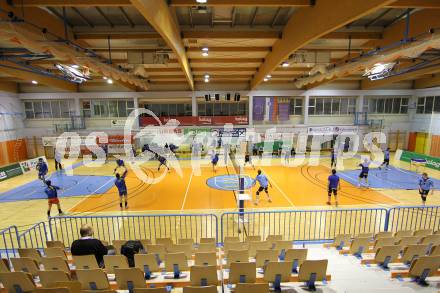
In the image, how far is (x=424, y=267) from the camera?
4.48 m

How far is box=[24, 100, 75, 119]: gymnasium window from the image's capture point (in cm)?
2455

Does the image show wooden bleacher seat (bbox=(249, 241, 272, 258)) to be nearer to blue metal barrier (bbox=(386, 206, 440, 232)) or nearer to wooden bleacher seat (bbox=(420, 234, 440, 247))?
wooden bleacher seat (bbox=(420, 234, 440, 247))

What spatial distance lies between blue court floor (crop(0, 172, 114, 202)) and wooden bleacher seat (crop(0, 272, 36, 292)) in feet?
33.4

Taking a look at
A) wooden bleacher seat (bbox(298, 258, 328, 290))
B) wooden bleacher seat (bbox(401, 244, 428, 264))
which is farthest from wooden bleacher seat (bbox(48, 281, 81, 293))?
wooden bleacher seat (bbox(401, 244, 428, 264))

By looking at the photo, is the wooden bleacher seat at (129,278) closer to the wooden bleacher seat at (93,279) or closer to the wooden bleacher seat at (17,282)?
the wooden bleacher seat at (93,279)

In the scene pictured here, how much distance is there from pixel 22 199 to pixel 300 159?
2191cm

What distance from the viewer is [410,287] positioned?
4.49 metres

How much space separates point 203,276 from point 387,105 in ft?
100

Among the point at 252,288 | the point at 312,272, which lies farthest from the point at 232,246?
the point at 252,288

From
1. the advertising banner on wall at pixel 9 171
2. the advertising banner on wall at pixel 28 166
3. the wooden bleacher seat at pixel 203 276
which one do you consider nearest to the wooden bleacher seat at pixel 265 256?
the wooden bleacher seat at pixel 203 276

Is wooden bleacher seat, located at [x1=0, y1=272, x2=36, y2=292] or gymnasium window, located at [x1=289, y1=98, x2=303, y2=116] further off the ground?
gymnasium window, located at [x1=289, y1=98, x2=303, y2=116]

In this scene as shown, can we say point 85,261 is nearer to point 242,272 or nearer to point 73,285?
point 73,285

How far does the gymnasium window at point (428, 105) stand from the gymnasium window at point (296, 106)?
41.6 feet

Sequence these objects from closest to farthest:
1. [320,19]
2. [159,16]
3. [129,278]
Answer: [129,278] → [159,16] → [320,19]
